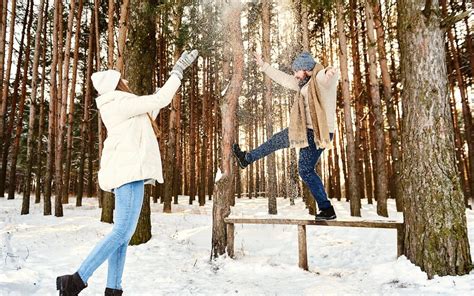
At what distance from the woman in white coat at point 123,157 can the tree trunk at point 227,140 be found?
2623 mm

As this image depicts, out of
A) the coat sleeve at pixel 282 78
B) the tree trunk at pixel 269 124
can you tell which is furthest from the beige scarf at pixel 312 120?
the tree trunk at pixel 269 124

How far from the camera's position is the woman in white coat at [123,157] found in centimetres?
281

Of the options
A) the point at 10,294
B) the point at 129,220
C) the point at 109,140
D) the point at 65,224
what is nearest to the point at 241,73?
the point at 109,140

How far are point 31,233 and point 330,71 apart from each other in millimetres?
7246

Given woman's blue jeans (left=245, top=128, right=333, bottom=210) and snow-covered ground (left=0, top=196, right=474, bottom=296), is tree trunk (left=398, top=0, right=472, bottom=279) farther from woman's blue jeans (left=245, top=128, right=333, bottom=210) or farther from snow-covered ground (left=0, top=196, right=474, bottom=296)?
woman's blue jeans (left=245, top=128, right=333, bottom=210)

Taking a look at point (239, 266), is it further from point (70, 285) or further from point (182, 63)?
point (182, 63)

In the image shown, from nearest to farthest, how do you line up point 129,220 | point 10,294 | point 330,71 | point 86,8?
point 129,220, point 10,294, point 330,71, point 86,8

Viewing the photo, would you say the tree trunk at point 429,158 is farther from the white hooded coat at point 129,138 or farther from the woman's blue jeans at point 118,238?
the woman's blue jeans at point 118,238

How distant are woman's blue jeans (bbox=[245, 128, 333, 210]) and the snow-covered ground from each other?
42.3 inches

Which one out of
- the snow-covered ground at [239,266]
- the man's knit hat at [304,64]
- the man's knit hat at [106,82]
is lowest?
the snow-covered ground at [239,266]

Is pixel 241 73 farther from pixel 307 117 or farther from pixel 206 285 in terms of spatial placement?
pixel 206 285

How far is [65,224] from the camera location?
9.07m

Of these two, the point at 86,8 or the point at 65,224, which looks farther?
the point at 86,8

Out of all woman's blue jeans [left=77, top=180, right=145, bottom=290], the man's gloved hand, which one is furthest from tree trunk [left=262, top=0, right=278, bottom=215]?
woman's blue jeans [left=77, top=180, right=145, bottom=290]
